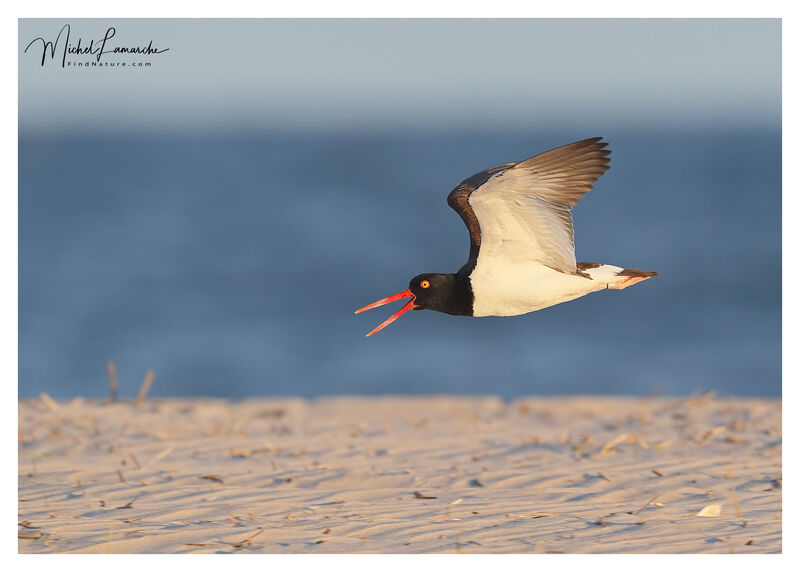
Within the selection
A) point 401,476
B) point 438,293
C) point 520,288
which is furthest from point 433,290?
point 401,476

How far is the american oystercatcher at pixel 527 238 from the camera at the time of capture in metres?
4.41

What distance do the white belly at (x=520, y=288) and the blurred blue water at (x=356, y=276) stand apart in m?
4.66

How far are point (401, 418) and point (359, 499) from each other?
8.22 feet

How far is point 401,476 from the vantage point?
5609 mm

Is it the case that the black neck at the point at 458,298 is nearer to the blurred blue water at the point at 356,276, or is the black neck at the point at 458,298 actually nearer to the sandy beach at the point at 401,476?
the sandy beach at the point at 401,476

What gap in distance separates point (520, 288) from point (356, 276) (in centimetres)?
1652

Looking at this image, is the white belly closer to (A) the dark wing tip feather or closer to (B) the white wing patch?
(B) the white wing patch

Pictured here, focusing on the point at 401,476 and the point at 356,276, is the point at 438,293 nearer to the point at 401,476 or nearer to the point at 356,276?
the point at 401,476

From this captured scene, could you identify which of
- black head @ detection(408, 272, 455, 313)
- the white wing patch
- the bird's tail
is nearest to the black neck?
black head @ detection(408, 272, 455, 313)

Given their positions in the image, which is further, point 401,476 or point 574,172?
point 401,476

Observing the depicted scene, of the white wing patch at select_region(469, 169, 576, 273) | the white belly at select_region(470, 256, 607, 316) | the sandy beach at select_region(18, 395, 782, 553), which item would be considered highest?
the white wing patch at select_region(469, 169, 576, 273)

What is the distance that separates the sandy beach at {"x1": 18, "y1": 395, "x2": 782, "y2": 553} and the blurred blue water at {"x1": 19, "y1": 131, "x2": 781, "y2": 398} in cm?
230

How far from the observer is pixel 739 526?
441 cm

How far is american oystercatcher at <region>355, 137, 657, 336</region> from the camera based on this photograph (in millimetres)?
4414
